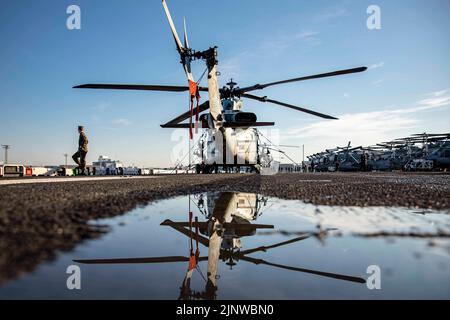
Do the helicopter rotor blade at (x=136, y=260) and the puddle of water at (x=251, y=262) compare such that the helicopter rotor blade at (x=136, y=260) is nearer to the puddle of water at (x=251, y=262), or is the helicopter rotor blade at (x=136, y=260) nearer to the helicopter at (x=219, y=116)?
the puddle of water at (x=251, y=262)

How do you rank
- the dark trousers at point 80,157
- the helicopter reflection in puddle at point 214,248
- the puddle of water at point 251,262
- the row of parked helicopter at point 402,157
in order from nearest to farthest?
the puddle of water at point 251,262, the helicopter reflection in puddle at point 214,248, the dark trousers at point 80,157, the row of parked helicopter at point 402,157

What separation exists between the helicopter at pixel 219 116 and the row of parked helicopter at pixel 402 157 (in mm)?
20129

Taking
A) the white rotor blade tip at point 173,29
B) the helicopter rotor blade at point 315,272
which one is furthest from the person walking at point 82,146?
the helicopter rotor blade at point 315,272

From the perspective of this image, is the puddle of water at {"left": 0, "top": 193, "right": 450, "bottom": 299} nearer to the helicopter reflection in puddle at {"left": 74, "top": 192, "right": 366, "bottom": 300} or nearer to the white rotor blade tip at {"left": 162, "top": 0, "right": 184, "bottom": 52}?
the helicopter reflection in puddle at {"left": 74, "top": 192, "right": 366, "bottom": 300}

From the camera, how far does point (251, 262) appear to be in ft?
3.85

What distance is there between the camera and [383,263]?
3.96 ft

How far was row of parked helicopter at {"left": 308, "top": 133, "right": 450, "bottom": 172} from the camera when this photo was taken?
28922 millimetres

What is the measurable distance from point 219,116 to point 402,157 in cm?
2950

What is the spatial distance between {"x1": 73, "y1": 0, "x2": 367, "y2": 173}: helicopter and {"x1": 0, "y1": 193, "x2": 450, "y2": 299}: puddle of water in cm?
964

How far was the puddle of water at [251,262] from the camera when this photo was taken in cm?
90

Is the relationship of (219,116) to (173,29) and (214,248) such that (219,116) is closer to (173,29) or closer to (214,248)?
(173,29)

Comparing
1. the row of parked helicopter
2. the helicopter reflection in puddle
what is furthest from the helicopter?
the row of parked helicopter

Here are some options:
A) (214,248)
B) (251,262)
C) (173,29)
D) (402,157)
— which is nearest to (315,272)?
(251,262)
